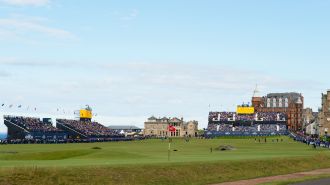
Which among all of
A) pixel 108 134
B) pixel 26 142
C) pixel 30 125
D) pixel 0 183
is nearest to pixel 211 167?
pixel 0 183

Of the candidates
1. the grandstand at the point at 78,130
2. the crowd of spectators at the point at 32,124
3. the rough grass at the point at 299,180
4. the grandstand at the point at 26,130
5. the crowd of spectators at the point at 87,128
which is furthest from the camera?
the crowd of spectators at the point at 87,128

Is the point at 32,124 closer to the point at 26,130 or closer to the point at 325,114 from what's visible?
the point at 26,130

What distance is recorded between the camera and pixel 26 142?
13562cm

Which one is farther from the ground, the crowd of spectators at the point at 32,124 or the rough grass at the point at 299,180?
the crowd of spectators at the point at 32,124

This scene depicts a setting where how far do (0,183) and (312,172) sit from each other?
1187 inches

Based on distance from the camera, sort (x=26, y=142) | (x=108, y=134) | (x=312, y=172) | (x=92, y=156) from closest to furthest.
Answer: (x=312, y=172)
(x=92, y=156)
(x=26, y=142)
(x=108, y=134)

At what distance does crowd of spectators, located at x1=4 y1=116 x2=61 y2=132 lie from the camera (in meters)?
145

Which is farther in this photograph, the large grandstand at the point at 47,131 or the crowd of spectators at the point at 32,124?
the crowd of spectators at the point at 32,124

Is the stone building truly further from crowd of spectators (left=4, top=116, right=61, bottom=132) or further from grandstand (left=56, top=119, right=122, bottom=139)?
crowd of spectators (left=4, top=116, right=61, bottom=132)

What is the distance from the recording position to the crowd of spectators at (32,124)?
5714 inches

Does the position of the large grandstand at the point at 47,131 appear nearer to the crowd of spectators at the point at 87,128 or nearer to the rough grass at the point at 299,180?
the crowd of spectators at the point at 87,128

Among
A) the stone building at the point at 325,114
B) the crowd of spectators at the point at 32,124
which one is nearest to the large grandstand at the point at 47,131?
the crowd of spectators at the point at 32,124

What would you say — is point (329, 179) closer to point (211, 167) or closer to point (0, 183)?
point (211, 167)

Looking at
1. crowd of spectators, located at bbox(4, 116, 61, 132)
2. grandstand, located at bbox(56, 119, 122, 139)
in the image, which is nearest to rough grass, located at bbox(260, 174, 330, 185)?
crowd of spectators, located at bbox(4, 116, 61, 132)
